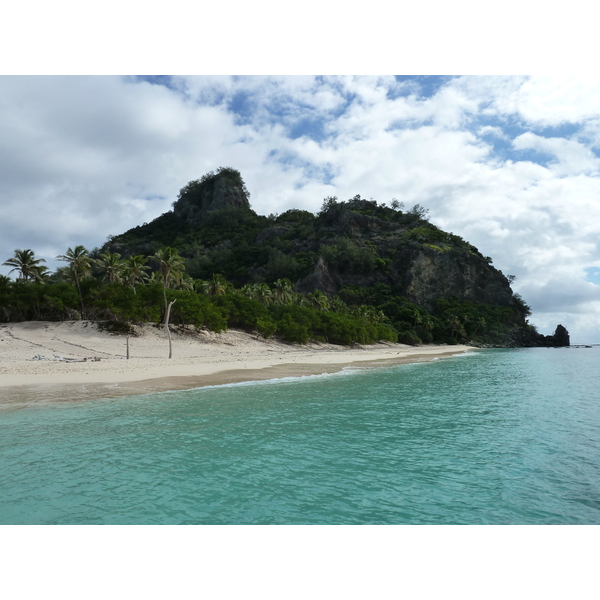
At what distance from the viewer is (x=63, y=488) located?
8.59 m

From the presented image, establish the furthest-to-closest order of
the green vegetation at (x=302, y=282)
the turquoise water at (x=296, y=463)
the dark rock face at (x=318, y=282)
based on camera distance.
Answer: the dark rock face at (x=318, y=282) → the green vegetation at (x=302, y=282) → the turquoise water at (x=296, y=463)

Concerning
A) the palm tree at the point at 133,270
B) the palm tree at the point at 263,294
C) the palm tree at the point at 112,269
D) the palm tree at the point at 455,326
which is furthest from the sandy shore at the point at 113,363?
the palm tree at the point at 455,326

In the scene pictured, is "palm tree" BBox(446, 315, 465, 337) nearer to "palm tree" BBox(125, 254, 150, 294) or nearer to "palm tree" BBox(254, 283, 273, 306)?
"palm tree" BBox(254, 283, 273, 306)

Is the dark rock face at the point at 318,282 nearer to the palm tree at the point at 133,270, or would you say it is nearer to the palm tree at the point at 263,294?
the palm tree at the point at 263,294

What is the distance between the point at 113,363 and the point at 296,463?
28731 millimetres

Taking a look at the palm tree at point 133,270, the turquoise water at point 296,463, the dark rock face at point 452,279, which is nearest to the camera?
the turquoise water at point 296,463

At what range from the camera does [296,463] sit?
10445 mm

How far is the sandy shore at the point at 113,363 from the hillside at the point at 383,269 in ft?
249

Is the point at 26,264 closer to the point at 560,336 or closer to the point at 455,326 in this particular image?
the point at 455,326

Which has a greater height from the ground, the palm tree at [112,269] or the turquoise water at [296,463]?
the palm tree at [112,269]

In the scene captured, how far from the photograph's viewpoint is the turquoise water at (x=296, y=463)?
7755 mm
